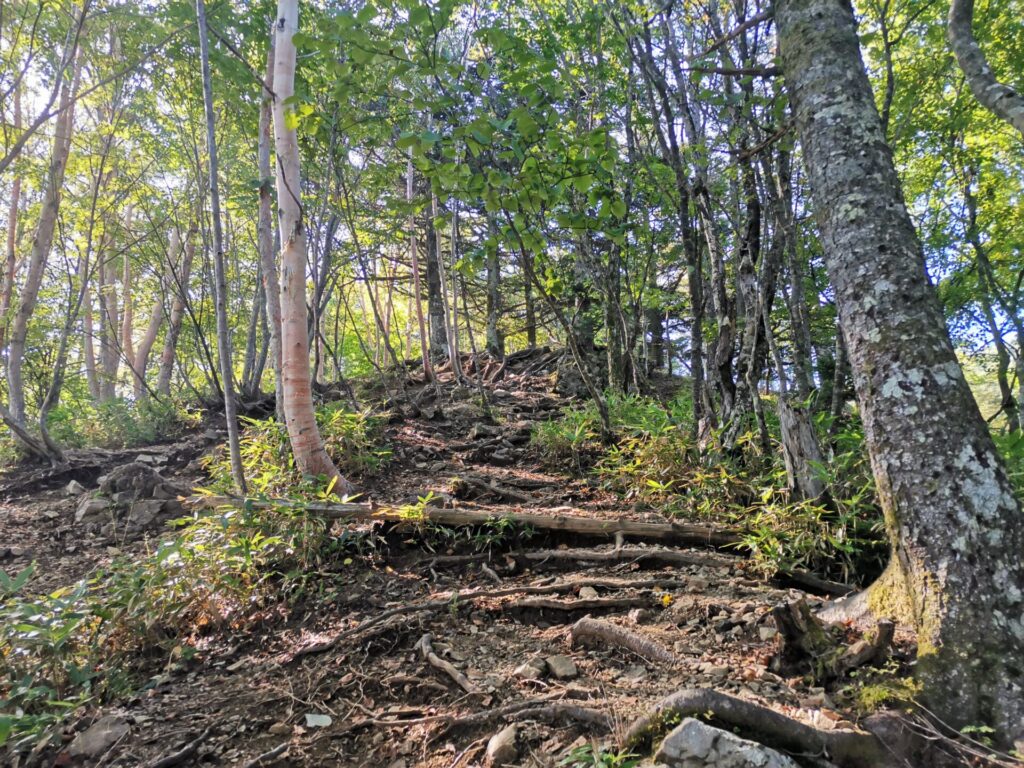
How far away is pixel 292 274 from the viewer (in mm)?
4914

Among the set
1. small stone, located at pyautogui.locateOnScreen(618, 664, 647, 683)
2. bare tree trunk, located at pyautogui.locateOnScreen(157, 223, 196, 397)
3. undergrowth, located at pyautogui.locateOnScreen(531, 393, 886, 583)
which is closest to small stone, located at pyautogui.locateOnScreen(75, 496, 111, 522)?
undergrowth, located at pyautogui.locateOnScreen(531, 393, 886, 583)

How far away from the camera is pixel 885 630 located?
228cm

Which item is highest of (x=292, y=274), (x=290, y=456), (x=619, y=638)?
(x=292, y=274)

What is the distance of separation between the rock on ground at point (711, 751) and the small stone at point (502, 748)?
61cm

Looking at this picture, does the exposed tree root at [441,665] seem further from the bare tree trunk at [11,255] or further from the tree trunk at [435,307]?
the tree trunk at [435,307]

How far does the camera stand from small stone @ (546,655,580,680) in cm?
269

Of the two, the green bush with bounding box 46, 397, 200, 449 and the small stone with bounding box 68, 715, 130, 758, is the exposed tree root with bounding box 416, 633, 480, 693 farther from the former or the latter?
the green bush with bounding box 46, 397, 200, 449

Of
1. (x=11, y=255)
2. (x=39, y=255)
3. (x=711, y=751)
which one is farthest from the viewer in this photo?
(x=11, y=255)

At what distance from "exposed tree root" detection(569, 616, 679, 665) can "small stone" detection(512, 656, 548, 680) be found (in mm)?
273

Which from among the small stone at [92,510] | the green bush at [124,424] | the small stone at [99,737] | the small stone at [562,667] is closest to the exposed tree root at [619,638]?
the small stone at [562,667]

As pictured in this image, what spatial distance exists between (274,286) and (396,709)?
15.0 feet

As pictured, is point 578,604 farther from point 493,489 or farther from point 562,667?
point 493,489

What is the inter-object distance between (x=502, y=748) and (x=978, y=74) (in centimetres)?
575

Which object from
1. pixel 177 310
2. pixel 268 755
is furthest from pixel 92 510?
pixel 177 310
